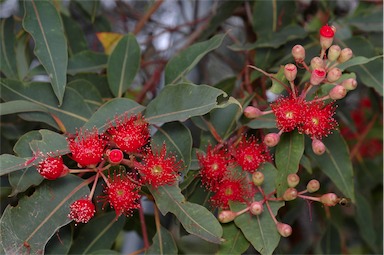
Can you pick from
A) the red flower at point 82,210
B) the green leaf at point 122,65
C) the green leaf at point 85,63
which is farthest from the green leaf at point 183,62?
the red flower at point 82,210

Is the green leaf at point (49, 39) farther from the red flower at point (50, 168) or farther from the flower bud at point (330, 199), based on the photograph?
the flower bud at point (330, 199)

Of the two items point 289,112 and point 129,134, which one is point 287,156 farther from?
point 129,134

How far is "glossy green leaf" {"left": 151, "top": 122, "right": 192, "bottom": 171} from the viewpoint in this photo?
0.92 meters

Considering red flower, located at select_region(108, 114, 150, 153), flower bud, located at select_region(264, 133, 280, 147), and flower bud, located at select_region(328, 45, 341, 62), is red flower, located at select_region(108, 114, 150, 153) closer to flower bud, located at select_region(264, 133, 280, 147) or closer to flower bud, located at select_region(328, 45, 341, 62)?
flower bud, located at select_region(264, 133, 280, 147)

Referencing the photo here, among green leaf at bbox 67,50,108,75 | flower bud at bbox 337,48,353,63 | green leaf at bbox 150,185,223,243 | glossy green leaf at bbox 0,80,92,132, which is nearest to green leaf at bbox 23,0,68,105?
glossy green leaf at bbox 0,80,92,132

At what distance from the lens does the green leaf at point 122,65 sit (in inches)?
43.3

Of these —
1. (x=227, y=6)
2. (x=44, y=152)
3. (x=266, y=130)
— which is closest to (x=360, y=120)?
(x=227, y=6)

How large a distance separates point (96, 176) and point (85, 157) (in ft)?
0.14

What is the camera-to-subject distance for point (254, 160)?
35.9 inches

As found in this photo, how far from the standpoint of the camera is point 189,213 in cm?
83

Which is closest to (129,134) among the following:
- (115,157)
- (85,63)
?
(115,157)

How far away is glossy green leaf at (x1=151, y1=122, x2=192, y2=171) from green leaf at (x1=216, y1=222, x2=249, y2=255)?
118mm

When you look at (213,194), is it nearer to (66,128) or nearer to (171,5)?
(66,128)

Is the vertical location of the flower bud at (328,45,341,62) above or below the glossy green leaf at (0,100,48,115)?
above
